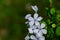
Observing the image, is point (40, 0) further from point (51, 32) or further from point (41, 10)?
point (51, 32)

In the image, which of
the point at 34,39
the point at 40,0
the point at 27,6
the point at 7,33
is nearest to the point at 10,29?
the point at 7,33

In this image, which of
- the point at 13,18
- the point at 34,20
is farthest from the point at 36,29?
the point at 13,18

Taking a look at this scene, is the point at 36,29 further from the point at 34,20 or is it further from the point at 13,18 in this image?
the point at 13,18

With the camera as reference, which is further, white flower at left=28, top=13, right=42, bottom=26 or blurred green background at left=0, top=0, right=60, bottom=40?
blurred green background at left=0, top=0, right=60, bottom=40

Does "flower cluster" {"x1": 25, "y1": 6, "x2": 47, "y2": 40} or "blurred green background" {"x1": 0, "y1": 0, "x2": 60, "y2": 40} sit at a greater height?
"blurred green background" {"x1": 0, "y1": 0, "x2": 60, "y2": 40}

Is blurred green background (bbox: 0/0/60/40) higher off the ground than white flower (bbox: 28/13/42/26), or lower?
higher

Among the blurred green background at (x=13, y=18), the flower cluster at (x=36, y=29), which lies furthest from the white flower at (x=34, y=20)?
the blurred green background at (x=13, y=18)

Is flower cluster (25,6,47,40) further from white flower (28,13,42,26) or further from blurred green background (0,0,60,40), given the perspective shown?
blurred green background (0,0,60,40)

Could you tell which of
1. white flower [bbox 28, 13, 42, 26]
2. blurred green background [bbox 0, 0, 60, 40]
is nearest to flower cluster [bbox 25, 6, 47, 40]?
white flower [bbox 28, 13, 42, 26]

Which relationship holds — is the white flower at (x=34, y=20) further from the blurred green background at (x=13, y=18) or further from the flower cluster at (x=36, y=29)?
the blurred green background at (x=13, y=18)

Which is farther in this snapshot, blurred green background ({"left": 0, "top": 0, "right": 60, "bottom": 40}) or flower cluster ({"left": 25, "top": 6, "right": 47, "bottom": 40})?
blurred green background ({"left": 0, "top": 0, "right": 60, "bottom": 40})

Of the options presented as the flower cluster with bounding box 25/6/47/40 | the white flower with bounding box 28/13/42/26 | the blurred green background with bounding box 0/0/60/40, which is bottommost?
the flower cluster with bounding box 25/6/47/40
